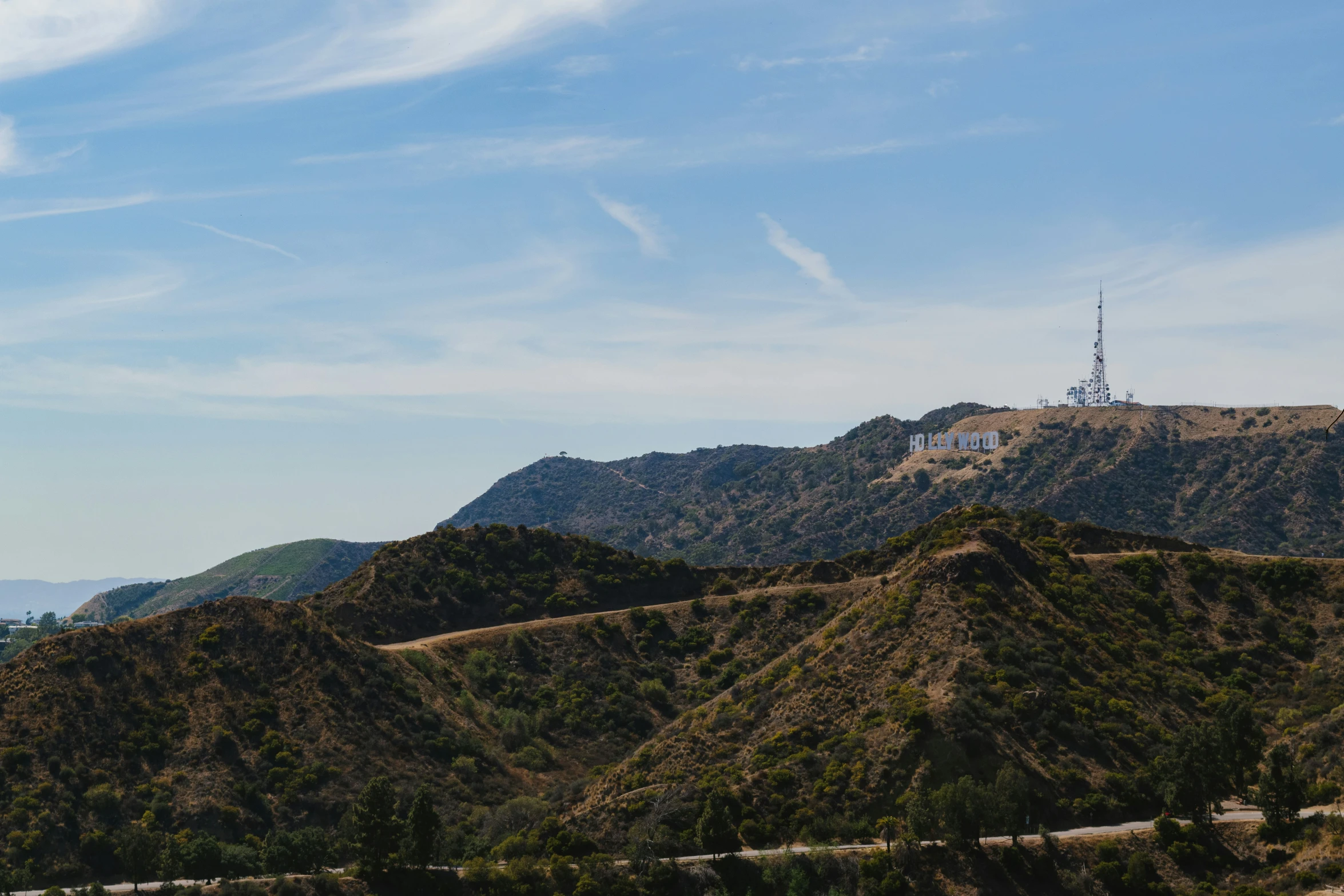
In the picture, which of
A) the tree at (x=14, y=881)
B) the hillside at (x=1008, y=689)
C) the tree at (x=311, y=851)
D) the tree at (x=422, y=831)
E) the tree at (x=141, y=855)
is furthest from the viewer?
the hillside at (x=1008, y=689)

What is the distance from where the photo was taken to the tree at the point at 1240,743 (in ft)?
239

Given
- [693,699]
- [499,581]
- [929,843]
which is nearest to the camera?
[929,843]

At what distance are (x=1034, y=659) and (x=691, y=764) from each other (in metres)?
27.2

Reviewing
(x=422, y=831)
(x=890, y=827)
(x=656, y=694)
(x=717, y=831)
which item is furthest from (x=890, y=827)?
(x=656, y=694)

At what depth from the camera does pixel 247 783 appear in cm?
8456

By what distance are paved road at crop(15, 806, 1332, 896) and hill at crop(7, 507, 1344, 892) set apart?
129 cm

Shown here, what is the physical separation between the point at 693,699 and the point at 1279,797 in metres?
58.1

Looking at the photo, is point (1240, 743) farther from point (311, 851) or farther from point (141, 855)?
point (141, 855)

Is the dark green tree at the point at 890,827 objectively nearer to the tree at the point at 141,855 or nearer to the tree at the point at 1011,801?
the tree at the point at 1011,801

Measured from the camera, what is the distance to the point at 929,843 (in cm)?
6800

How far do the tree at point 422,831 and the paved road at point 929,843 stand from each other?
2.65 metres

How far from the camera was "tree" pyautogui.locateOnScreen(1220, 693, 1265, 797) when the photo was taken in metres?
72.8

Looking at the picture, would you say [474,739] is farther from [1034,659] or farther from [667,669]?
[1034,659]

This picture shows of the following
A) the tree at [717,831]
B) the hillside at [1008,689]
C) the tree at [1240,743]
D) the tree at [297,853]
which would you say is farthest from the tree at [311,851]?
the tree at [1240,743]
